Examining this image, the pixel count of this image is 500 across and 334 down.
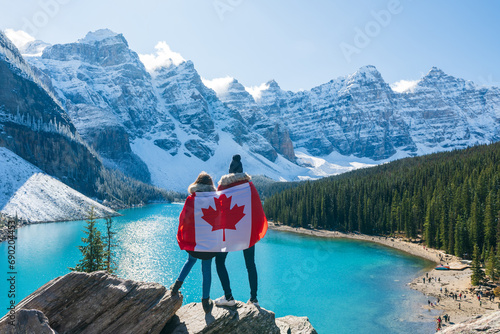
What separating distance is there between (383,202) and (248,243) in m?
81.1

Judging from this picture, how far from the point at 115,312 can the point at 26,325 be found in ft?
5.47

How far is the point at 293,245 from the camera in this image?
67750 millimetres

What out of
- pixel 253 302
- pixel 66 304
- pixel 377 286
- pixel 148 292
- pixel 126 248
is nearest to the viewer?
pixel 66 304

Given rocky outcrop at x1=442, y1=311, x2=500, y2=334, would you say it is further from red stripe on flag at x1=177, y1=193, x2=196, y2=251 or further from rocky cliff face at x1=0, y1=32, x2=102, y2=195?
rocky cliff face at x1=0, y1=32, x2=102, y2=195

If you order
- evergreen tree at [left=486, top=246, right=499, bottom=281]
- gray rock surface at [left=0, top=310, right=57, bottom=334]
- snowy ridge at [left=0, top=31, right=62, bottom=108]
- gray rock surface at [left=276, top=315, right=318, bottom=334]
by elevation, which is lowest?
evergreen tree at [left=486, top=246, right=499, bottom=281]

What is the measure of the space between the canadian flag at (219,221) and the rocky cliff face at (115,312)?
1.49 meters

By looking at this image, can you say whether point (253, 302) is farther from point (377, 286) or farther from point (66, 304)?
point (377, 286)

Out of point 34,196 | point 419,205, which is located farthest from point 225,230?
point 34,196

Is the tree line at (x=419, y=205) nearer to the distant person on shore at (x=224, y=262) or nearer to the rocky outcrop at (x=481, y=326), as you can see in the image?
the rocky outcrop at (x=481, y=326)

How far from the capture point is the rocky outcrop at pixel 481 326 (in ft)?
15.3

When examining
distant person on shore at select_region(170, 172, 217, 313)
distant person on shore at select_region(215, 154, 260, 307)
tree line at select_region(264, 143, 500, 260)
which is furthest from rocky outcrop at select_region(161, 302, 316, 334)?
tree line at select_region(264, 143, 500, 260)

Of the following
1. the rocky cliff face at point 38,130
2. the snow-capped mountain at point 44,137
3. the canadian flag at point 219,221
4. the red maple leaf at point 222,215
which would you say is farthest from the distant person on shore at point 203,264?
the rocky cliff face at point 38,130

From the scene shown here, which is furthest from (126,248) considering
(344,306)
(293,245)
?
(344,306)

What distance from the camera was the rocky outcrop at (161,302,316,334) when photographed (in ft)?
24.2
